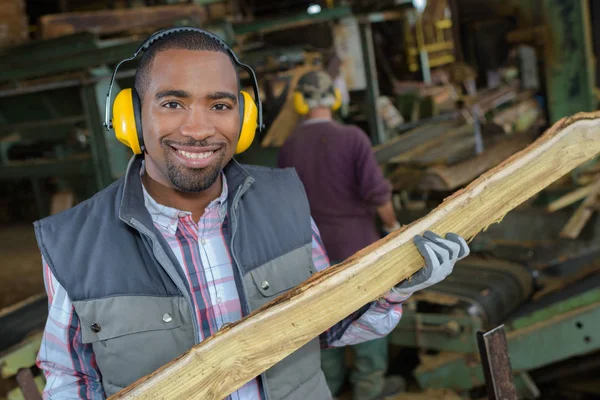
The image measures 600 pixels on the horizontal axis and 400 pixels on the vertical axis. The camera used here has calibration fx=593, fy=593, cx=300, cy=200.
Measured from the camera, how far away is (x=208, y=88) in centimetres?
140

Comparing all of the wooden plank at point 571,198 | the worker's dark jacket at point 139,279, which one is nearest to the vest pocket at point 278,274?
the worker's dark jacket at point 139,279

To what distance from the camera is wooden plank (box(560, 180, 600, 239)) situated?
12.2 feet

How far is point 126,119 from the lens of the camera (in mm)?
1453

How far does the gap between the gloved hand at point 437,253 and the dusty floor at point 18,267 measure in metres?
4.51

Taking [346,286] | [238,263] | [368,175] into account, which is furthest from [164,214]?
[368,175]

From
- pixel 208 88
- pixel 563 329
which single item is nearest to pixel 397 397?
pixel 563 329

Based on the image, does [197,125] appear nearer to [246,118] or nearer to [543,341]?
[246,118]

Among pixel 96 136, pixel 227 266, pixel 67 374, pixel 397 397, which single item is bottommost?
pixel 397 397

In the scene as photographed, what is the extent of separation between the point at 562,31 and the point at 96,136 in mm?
3252

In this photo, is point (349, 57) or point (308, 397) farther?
point (349, 57)

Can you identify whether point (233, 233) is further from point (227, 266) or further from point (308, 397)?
point (308, 397)

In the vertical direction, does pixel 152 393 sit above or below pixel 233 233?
below

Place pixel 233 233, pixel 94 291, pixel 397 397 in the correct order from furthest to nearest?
pixel 397 397 → pixel 233 233 → pixel 94 291

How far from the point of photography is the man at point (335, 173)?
10.9 feet
